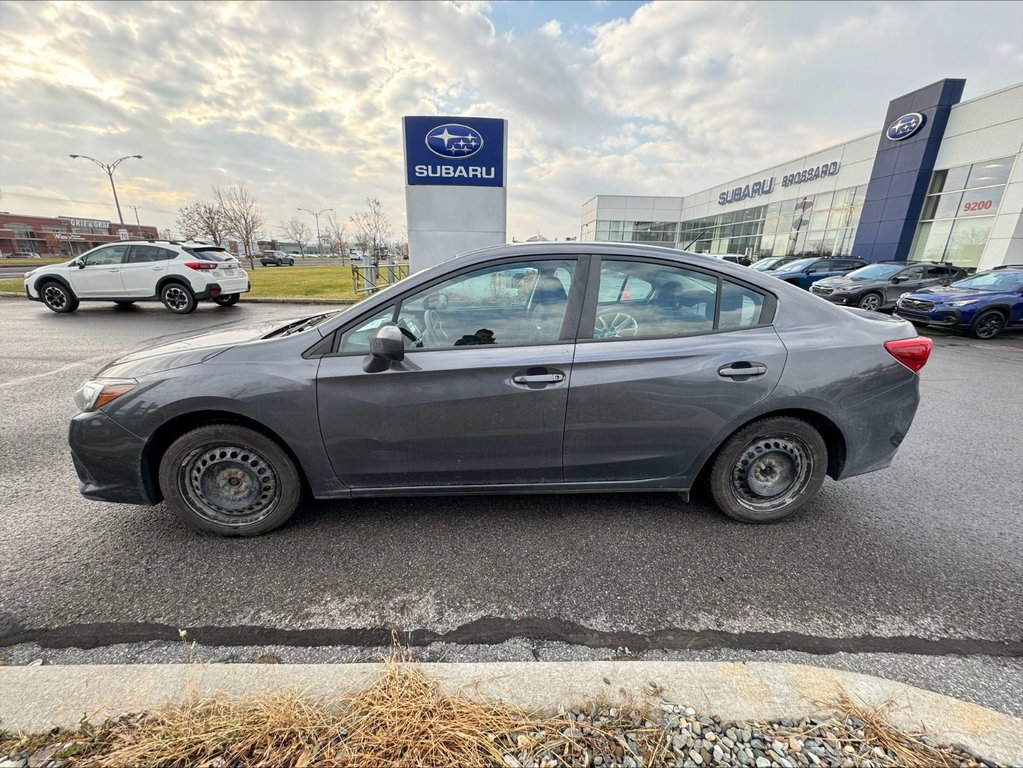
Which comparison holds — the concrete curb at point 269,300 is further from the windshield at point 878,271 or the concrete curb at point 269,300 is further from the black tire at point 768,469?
the windshield at point 878,271

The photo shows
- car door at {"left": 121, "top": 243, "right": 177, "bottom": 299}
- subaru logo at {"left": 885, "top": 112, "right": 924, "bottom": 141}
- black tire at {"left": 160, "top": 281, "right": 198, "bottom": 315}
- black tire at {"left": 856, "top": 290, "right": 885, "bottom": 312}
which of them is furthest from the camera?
subaru logo at {"left": 885, "top": 112, "right": 924, "bottom": 141}

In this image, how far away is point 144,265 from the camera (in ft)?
34.2

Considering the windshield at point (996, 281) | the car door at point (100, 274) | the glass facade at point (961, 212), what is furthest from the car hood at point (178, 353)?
the glass facade at point (961, 212)

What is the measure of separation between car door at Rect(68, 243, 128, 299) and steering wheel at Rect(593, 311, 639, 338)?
12.9 meters

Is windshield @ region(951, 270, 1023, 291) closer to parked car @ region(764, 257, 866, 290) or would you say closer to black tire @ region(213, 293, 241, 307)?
parked car @ region(764, 257, 866, 290)

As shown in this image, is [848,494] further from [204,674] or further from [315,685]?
[204,674]

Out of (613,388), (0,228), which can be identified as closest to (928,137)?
(613,388)

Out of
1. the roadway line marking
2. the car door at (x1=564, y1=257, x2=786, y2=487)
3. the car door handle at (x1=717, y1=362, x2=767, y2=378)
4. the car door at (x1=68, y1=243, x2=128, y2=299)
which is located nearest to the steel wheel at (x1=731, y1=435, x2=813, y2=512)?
the car door at (x1=564, y1=257, x2=786, y2=487)

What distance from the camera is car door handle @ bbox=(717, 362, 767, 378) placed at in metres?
2.44

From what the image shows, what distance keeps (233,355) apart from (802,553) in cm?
338

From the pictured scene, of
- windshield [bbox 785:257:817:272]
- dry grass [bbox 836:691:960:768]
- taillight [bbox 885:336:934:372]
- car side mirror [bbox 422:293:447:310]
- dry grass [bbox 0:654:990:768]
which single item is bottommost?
dry grass [bbox 0:654:990:768]

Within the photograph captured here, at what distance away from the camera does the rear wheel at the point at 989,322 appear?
9.70m

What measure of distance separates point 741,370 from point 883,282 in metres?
14.4

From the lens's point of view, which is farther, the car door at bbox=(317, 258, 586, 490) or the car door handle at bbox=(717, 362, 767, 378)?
the car door handle at bbox=(717, 362, 767, 378)
